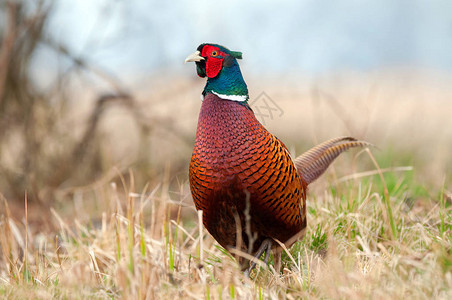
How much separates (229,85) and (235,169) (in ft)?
1.54

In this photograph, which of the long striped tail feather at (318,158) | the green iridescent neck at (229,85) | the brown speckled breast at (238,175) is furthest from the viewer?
the long striped tail feather at (318,158)

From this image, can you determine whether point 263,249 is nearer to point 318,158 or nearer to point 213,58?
point 318,158

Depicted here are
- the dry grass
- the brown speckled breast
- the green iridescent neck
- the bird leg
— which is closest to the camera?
the dry grass

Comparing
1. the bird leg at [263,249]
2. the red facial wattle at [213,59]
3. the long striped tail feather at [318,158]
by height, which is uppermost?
the red facial wattle at [213,59]

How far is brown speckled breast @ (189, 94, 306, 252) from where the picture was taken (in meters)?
2.52

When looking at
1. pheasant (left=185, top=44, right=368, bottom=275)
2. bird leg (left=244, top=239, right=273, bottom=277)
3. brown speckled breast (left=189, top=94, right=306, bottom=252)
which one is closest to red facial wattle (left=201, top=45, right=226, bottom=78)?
pheasant (left=185, top=44, right=368, bottom=275)

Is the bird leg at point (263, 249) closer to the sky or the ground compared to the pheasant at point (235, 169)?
closer to the ground

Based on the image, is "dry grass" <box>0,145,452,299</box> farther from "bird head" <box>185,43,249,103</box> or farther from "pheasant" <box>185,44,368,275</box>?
"bird head" <box>185,43,249,103</box>

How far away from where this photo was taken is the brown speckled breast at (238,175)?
99.0 inches

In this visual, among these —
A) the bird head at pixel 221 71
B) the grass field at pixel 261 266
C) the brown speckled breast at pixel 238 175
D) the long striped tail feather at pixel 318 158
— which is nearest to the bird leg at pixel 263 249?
the grass field at pixel 261 266

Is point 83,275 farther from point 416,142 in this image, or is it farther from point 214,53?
point 416,142

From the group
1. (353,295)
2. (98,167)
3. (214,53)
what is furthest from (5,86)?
(353,295)

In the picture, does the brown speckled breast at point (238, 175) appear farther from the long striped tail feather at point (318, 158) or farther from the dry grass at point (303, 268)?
the long striped tail feather at point (318, 158)

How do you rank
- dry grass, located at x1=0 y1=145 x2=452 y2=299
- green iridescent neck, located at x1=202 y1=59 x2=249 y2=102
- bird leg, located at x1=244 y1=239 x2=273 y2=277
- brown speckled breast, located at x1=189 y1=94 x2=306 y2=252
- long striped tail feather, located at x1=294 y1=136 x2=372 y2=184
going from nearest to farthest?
dry grass, located at x1=0 y1=145 x2=452 y2=299 < brown speckled breast, located at x1=189 y1=94 x2=306 y2=252 < green iridescent neck, located at x1=202 y1=59 x2=249 y2=102 < bird leg, located at x1=244 y1=239 x2=273 y2=277 < long striped tail feather, located at x1=294 y1=136 x2=372 y2=184
